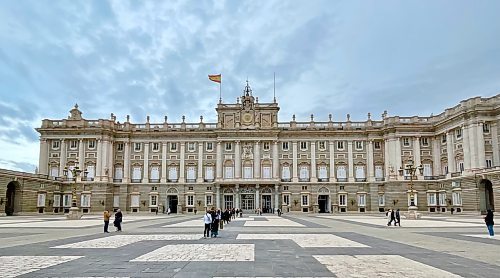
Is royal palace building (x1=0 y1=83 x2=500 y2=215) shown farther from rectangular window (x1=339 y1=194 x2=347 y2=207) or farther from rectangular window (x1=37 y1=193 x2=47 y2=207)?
rectangular window (x1=37 y1=193 x2=47 y2=207)

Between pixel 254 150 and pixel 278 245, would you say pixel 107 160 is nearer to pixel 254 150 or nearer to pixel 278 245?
pixel 254 150

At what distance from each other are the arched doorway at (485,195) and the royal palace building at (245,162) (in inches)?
426

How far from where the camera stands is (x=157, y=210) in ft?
237

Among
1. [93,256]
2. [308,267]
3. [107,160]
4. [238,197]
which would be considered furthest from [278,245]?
[107,160]

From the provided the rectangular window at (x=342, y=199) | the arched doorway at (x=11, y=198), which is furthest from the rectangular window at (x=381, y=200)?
the arched doorway at (x=11, y=198)

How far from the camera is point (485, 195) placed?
55.6 metres

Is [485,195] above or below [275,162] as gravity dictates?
below

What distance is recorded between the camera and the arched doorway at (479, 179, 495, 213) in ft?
181

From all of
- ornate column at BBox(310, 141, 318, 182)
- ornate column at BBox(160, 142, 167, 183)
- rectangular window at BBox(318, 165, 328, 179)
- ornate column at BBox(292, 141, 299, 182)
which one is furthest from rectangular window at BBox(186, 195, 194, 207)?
rectangular window at BBox(318, 165, 328, 179)

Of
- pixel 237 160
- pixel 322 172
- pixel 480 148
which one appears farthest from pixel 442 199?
pixel 237 160

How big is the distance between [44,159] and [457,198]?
6599cm

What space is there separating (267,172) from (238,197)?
6.69 metres

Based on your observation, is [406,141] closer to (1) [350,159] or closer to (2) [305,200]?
(1) [350,159]

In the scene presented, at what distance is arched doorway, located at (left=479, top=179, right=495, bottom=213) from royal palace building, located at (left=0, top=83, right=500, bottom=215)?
10.8 m
